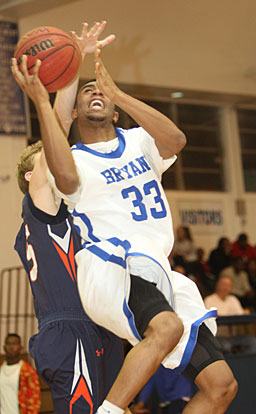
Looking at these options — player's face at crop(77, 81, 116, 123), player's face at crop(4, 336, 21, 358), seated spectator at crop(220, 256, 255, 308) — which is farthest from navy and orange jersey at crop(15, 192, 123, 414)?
seated spectator at crop(220, 256, 255, 308)

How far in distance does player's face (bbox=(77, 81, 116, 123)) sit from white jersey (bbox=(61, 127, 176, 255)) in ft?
0.65

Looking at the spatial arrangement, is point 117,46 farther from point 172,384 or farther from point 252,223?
point 172,384

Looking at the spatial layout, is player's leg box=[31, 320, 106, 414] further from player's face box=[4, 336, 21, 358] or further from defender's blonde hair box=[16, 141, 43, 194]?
player's face box=[4, 336, 21, 358]

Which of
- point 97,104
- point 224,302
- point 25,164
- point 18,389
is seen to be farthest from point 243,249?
point 97,104

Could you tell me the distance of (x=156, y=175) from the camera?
130 inches

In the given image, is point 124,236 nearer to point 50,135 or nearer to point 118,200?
point 118,200

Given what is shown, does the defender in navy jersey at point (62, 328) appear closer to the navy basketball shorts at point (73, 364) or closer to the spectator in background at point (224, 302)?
the navy basketball shorts at point (73, 364)

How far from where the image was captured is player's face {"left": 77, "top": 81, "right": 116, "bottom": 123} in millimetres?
3312

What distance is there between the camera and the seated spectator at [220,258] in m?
11.3

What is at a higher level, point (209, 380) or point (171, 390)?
point (209, 380)

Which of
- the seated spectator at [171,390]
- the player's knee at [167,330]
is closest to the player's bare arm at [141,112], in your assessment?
the player's knee at [167,330]

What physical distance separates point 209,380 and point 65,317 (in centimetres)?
77

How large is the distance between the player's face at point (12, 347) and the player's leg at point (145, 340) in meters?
3.45

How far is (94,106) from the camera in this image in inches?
131
